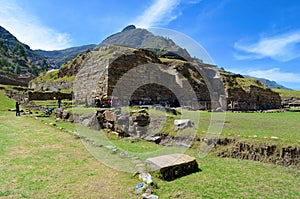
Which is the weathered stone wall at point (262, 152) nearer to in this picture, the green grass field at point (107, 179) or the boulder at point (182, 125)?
the green grass field at point (107, 179)

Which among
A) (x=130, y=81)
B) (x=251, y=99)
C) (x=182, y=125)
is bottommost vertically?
(x=182, y=125)

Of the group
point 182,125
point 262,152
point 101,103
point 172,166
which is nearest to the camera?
point 172,166

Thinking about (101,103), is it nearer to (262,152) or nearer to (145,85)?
(145,85)

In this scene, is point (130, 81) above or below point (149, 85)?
above

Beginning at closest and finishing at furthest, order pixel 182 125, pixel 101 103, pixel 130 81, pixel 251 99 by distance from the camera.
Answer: pixel 182 125 < pixel 101 103 < pixel 130 81 < pixel 251 99

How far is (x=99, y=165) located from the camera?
5.36 metres

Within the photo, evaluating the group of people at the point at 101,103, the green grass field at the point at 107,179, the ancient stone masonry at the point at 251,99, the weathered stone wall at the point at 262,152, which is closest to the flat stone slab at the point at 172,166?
the green grass field at the point at 107,179

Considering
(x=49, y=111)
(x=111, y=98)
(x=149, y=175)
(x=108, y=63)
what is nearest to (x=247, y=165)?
(x=149, y=175)

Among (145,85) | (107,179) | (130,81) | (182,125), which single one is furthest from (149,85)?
(107,179)

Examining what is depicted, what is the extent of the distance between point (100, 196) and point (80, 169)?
1.49 m

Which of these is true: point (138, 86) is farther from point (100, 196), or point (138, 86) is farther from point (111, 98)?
point (100, 196)

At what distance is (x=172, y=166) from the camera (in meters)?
4.62

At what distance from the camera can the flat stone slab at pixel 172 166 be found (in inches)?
178

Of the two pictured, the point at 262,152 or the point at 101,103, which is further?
the point at 101,103
